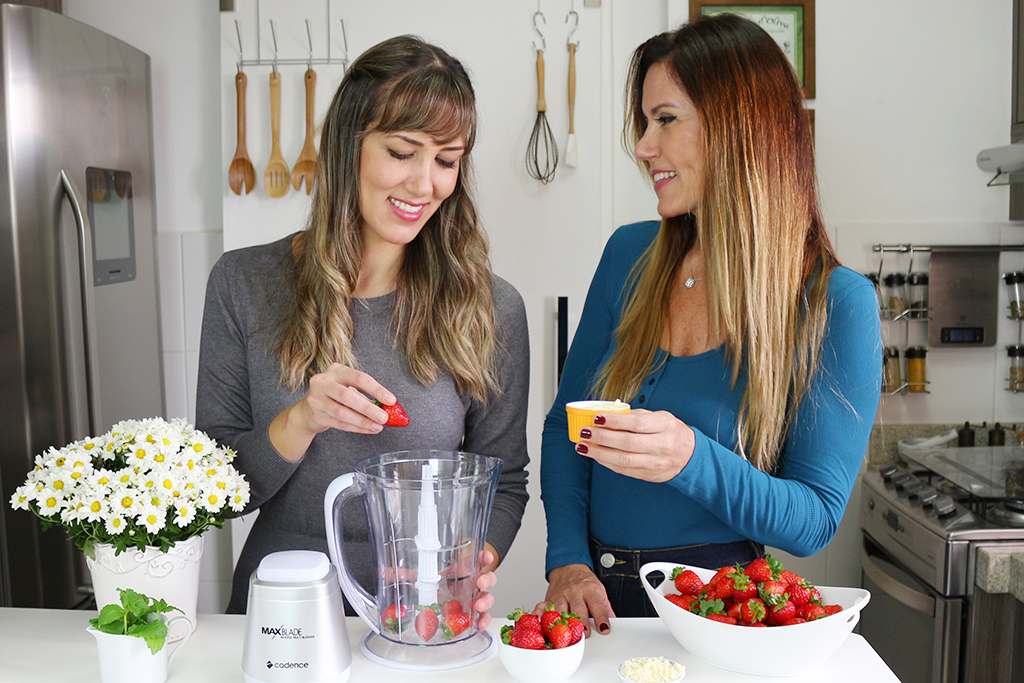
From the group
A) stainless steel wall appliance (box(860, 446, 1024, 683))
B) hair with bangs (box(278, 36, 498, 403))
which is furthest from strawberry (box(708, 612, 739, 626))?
stainless steel wall appliance (box(860, 446, 1024, 683))

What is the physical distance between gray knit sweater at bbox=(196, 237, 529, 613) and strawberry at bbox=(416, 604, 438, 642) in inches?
10.2

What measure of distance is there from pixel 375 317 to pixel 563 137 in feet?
3.79

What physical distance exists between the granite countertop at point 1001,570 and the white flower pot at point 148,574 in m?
1.64

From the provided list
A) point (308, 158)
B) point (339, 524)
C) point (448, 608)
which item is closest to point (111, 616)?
point (339, 524)

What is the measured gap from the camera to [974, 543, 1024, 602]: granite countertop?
1.80 m

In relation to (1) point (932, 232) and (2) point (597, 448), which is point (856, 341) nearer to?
(2) point (597, 448)

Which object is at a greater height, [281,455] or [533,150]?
[533,150]

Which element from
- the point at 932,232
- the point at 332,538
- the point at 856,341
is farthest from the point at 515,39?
the point at 332,538

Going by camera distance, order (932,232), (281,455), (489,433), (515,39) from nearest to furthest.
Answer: (281,455) → (489,433) → (515,39) → (932,232)

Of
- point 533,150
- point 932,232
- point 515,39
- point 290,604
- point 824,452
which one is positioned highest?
point 515,39

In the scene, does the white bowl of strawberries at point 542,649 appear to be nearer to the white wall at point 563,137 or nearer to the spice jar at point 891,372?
the white wall at point 563,137

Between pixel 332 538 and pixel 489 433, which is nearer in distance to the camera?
pixel 332 538

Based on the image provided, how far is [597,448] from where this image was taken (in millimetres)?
968

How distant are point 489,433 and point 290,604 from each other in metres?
0.51
